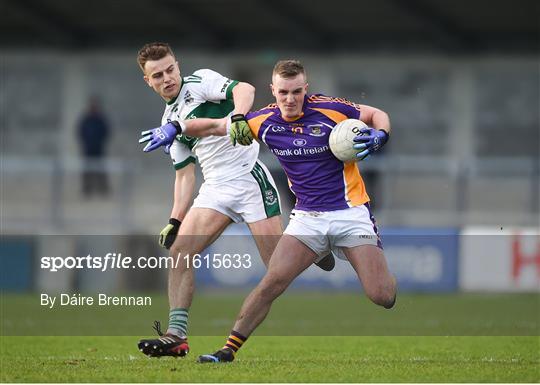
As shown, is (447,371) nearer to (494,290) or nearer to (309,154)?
(309,154)

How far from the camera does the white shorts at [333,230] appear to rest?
33.0 feet

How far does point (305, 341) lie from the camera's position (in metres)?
12.8

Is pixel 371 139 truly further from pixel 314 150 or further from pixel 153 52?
pixel 153 52

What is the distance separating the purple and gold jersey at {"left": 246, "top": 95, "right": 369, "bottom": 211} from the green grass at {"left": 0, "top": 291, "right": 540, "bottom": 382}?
126 centimetres

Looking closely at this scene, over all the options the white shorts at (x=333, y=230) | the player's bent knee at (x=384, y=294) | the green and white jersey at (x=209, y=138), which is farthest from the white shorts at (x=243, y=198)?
the player's bent knee at (x=384, y=294)

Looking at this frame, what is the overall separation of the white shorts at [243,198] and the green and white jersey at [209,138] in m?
0.08

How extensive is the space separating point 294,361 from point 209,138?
6.49 ft

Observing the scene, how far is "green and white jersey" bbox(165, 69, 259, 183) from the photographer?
11.0 metres

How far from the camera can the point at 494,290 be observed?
19.1 meters

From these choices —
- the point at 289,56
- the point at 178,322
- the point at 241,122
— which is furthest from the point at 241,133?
the point at 289,56

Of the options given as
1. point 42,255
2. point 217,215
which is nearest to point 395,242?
point 42,255

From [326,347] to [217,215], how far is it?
1917 millimetres

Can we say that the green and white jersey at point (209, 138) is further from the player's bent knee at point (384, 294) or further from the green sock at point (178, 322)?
the player's bent knee at point (384, 294)

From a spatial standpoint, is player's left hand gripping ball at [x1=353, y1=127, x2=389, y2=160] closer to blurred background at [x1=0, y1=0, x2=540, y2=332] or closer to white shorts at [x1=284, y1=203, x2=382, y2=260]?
white shorts at [x1=284, y1=203, x2=382, y2=260]
